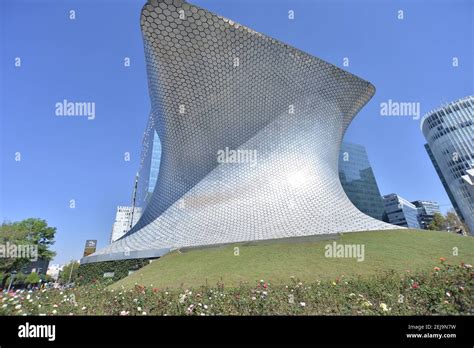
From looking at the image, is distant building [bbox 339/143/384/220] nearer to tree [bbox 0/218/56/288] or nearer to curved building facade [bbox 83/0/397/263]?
curved building facade [bbox 83/0/397/263]

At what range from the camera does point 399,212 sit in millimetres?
93438

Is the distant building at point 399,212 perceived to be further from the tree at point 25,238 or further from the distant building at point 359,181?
the tree at point 25,238

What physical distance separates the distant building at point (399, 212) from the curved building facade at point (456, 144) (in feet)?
72.4

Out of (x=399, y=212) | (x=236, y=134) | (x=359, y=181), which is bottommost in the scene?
(x=399, y=212)

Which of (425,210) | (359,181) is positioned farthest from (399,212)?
(359,181)

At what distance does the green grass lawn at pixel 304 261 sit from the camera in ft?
34.0

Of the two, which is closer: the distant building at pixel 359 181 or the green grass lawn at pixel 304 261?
the green grass lawn at pixel 304 261

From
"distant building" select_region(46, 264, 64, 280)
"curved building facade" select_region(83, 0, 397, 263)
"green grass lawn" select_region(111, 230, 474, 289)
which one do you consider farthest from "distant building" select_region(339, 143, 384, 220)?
"distant building" select_region(46, 264, 64, 280)

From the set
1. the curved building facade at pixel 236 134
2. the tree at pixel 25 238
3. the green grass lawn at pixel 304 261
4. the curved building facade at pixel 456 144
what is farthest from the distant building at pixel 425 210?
the tree at pixel 25 238

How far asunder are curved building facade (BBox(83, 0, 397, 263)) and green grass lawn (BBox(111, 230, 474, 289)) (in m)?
3.09

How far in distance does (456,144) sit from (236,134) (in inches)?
2945

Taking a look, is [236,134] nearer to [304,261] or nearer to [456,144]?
[304,261]

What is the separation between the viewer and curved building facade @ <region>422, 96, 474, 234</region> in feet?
217
